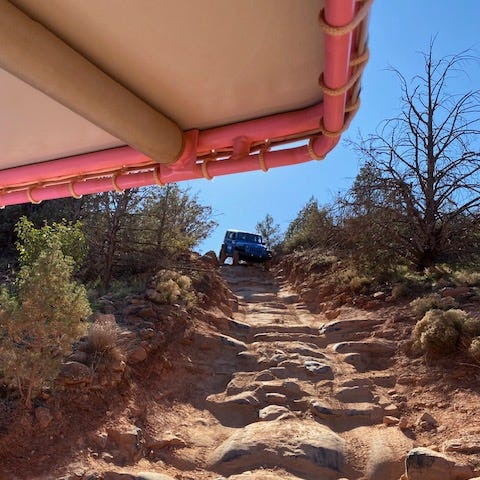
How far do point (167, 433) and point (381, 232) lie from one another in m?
8.45

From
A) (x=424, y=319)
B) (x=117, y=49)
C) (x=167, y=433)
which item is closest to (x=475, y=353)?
(x=424, y=319)

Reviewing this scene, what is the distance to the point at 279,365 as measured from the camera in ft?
29.0

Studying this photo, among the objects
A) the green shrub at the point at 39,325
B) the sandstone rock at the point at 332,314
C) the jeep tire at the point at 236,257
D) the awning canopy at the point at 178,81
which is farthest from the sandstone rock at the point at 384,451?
the jeep tire at the point at 236,257

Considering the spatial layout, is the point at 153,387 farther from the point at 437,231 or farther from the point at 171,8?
the point at 437,231

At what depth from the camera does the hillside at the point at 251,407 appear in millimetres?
5391

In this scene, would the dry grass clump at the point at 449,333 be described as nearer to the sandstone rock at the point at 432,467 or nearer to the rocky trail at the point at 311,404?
the rocky trail at the point at 311,404

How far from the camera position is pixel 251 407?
7402mm

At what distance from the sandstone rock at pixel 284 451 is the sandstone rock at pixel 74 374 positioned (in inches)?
78.1

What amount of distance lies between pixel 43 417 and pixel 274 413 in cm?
314

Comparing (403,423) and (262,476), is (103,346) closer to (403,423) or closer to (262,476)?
(262,476)

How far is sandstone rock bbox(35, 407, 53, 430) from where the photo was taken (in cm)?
558

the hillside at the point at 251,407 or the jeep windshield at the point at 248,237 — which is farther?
the jeep windshield at the point at 248,237

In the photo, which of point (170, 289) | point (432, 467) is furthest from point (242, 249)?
point (432, 467)

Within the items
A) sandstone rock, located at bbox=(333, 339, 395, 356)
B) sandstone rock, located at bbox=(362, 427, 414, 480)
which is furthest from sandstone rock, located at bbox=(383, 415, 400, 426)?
sandstone rock, located at bbox=(333, 339, 395, 356)
